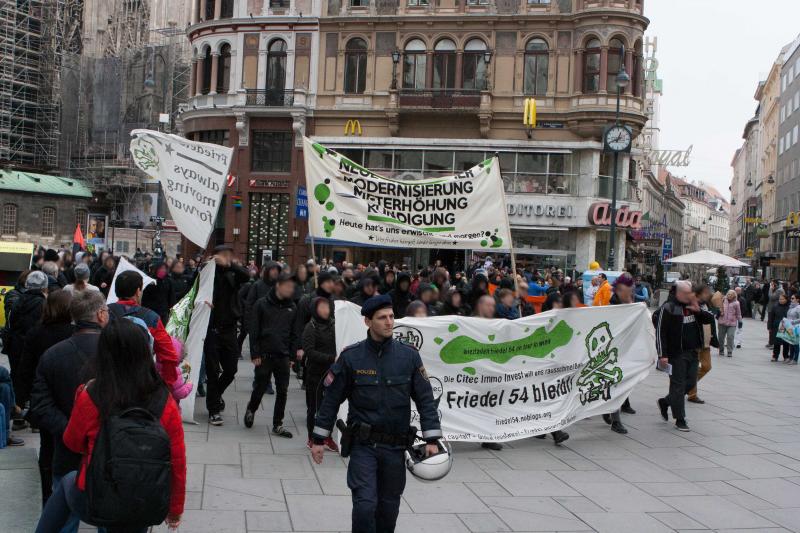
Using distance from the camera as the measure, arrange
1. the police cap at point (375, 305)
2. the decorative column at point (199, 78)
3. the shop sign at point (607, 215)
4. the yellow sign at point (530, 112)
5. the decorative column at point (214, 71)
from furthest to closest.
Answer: the decorative column at point (199, 78)
the decorative column at point (214, 71)
the shop sign at point (607, 215)
the yellow sign at point (530, 112)
the police cap at point (375, 305)

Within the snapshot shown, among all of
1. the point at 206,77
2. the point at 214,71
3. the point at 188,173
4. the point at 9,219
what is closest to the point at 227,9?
the point at 214,71

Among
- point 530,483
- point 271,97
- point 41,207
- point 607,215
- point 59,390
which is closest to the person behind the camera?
point 59,390

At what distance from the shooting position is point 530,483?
7.55 m

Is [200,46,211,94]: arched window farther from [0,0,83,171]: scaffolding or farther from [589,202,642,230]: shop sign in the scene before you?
[0,0,83,171]: scaffolding

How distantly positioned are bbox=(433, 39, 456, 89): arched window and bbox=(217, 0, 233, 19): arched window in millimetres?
10936

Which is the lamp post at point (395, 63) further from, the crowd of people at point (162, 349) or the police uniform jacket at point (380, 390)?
the police uniform jacket at point (380, 390)

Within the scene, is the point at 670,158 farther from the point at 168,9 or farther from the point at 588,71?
the point at 168,9

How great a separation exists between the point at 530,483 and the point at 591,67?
31.4m

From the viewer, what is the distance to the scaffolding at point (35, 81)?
54.7 m

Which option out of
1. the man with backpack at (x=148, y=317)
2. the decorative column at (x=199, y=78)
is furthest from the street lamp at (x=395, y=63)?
the man with backpack at (x=148, y=317)

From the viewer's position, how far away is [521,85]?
36.8 metres

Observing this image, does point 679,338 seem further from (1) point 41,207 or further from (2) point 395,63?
(1) point 41,207

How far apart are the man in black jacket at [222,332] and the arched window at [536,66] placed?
29403 mm

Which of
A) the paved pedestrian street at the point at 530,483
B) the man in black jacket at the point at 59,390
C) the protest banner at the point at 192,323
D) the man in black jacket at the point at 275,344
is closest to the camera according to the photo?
the man in black jacket at the point at 59,390
